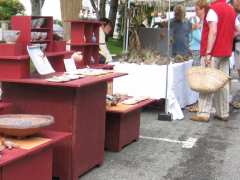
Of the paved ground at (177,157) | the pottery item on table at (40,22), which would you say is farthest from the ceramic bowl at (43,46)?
the paved ground at (177,157)

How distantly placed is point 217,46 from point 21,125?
15.0ft

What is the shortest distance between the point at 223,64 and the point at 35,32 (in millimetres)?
3900

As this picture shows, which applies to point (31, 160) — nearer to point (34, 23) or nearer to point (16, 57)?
point (16, 57)

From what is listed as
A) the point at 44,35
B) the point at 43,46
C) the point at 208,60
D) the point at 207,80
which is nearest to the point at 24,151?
the point at 43,46

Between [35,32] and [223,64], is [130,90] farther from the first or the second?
[35,32]

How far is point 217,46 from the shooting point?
7992 millimetres

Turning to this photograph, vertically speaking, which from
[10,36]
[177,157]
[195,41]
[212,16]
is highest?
[212,16]

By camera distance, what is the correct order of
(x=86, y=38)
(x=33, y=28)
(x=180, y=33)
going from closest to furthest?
(x=33, y=28)
(x=86, y=38)
(x=180, y=33)

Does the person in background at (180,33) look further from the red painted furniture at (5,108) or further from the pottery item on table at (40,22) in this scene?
the red painted furniture at (5,108)

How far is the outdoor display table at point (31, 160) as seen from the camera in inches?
147

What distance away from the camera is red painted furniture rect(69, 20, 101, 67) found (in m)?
6.95

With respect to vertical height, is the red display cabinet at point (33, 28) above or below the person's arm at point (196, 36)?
above

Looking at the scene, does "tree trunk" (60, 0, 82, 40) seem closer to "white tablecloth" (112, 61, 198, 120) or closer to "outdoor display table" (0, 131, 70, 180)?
"white tablecloth" (112, 61, 198, 120)

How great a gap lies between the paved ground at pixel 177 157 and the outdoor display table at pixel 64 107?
→ 344 mm
